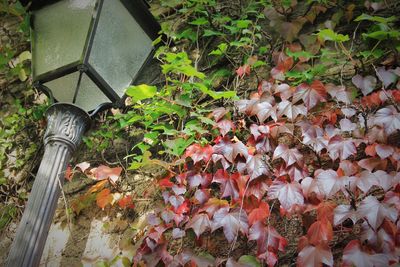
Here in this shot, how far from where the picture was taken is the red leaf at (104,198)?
2.23 metres

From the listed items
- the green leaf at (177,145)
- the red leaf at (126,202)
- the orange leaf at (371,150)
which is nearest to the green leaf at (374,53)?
the orange leaf at (371,150)

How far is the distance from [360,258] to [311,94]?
80 cm

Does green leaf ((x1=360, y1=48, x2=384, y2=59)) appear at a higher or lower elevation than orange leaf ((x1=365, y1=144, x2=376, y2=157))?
higher

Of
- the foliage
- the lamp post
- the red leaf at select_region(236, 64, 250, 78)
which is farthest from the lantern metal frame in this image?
the red leaf at select_region(236, 64, 250, 78)

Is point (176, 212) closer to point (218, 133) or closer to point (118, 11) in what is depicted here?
point (218, 133)

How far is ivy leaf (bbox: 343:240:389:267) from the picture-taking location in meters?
1.41

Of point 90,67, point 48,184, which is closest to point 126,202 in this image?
point 48,184

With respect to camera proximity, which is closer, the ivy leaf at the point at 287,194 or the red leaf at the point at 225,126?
the ivy leaf at the point at 287,194

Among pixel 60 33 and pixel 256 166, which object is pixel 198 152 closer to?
pixel 256 166

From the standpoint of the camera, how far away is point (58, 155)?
1831mm

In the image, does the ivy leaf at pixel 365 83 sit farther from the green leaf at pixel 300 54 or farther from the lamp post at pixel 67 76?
the lamp post at pixel 67 76

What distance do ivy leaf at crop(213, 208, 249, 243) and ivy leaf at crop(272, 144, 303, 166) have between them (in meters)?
0.29

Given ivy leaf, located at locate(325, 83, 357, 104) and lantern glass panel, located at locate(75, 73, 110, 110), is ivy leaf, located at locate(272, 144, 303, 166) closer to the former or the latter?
ivy leaf, located at locate(325, 83, 357, 104)

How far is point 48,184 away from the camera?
1.77m
